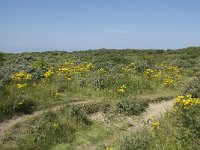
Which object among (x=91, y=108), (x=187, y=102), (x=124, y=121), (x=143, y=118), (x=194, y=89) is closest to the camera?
(x=187, y=102)

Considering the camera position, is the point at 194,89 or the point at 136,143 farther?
the point at 194,89

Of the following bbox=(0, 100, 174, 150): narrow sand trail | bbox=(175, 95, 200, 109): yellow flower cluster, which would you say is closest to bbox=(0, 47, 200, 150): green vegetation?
bbox=(175, 95, 200, 109): yellow flower cluster

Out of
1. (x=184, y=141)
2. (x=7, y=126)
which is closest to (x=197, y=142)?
(x=184, y=141)

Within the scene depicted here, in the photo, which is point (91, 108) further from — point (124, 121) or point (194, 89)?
point (194, 89)

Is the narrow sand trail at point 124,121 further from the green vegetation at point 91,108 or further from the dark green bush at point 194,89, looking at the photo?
the dark green bush at point 194,89

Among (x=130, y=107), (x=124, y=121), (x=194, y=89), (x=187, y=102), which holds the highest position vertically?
(x=187, y=102)

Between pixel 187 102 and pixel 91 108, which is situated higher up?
pixel 187 102

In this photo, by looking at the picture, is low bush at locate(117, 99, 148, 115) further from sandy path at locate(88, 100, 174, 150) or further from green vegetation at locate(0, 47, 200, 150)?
sandy path at locate(88, 100, 174, 150)

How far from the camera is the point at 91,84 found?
48.1 ft

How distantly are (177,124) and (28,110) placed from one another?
17.6ft

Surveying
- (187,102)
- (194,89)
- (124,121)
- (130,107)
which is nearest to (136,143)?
(187,102)

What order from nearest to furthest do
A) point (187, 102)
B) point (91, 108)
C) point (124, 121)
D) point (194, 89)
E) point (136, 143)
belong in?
point (136, 143), point (187, 102), point (124, 121), point (91, 108), point (194, 89)

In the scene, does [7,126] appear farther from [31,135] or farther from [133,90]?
[133,90]

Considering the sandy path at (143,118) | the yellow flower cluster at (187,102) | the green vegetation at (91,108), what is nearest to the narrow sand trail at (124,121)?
the sandy path at (143,118)
